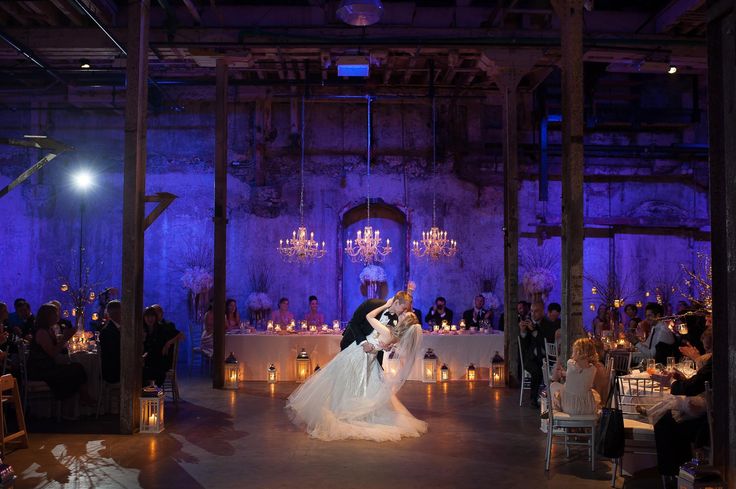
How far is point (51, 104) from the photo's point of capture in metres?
15.4

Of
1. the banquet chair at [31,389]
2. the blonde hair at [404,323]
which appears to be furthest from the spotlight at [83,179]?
the blonde hair at [404,323]

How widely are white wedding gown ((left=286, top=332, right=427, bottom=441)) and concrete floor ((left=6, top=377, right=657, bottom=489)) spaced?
0.21m

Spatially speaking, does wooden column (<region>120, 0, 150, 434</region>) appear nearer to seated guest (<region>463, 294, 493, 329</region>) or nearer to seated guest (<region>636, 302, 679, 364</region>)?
seated guest (<region>636, 302, 679, 364</region>)

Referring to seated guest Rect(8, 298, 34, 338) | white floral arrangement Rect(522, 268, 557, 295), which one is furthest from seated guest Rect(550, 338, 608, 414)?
white floral arrangement Rect(522, 268, 557, 295)

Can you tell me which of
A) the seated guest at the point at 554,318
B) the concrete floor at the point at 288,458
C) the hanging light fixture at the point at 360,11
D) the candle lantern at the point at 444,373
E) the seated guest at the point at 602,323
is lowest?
the concrete floor at the point at 288,458

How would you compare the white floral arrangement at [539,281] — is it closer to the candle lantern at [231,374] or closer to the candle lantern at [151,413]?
the candle lantern at [231,374]

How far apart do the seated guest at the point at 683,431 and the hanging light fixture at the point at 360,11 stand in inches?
202

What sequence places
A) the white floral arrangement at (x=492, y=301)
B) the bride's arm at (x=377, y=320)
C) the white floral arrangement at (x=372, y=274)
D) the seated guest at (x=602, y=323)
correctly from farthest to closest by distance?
the white floral arrangement at (x=492, y=301) < the white floral arrangement at (x=372, y=274) < the seated guest at (x=602, y=323) < the bride's arm at (x=377, y=320)

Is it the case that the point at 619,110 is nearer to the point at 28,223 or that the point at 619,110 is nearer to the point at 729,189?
the point at 729,189

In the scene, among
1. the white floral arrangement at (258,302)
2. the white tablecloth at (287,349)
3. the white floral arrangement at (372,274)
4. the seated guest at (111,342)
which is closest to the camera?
the seated guest at (111,342)

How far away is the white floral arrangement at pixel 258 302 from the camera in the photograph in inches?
565

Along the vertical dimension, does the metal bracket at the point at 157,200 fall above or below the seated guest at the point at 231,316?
above

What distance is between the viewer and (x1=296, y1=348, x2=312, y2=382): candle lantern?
11.7 meters

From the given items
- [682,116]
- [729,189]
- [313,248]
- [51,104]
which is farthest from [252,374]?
[682,116]
